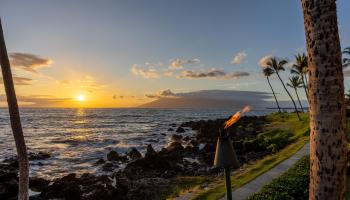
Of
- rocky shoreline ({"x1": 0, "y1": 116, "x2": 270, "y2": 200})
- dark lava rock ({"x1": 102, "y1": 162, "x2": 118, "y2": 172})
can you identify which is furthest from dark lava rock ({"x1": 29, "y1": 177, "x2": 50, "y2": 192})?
dark lava rock ({"x1": 102, "y1": 162, "x2": 118, "y2": 172})

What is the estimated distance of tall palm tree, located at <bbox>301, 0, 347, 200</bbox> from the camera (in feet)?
14.3

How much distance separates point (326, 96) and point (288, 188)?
7463 mm

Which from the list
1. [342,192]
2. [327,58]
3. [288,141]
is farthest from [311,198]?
[288,141]

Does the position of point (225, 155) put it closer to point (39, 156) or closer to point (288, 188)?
point (288, 188)

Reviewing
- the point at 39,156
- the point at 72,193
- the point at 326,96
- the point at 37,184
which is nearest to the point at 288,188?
the point at 326,96

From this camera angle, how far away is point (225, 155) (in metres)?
4.76

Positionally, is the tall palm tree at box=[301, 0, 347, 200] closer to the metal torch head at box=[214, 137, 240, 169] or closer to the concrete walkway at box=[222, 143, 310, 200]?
the metal torch head at box=[214, 137, 240, 169]

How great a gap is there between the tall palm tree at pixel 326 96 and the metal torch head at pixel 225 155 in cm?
120

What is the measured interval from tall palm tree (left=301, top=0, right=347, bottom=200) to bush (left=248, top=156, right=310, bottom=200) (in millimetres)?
5663

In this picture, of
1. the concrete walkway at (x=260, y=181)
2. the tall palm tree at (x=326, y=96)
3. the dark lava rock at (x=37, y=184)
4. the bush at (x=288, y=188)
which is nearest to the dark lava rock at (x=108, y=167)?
the dark lava rock at (x=37, y=184)

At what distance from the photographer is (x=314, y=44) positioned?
4449mm

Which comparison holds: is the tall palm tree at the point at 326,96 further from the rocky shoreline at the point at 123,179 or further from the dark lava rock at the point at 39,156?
the dark lava rock at the point at 39,156

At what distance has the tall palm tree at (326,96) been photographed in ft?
14.3

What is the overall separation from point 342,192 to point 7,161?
2856 centimetres
